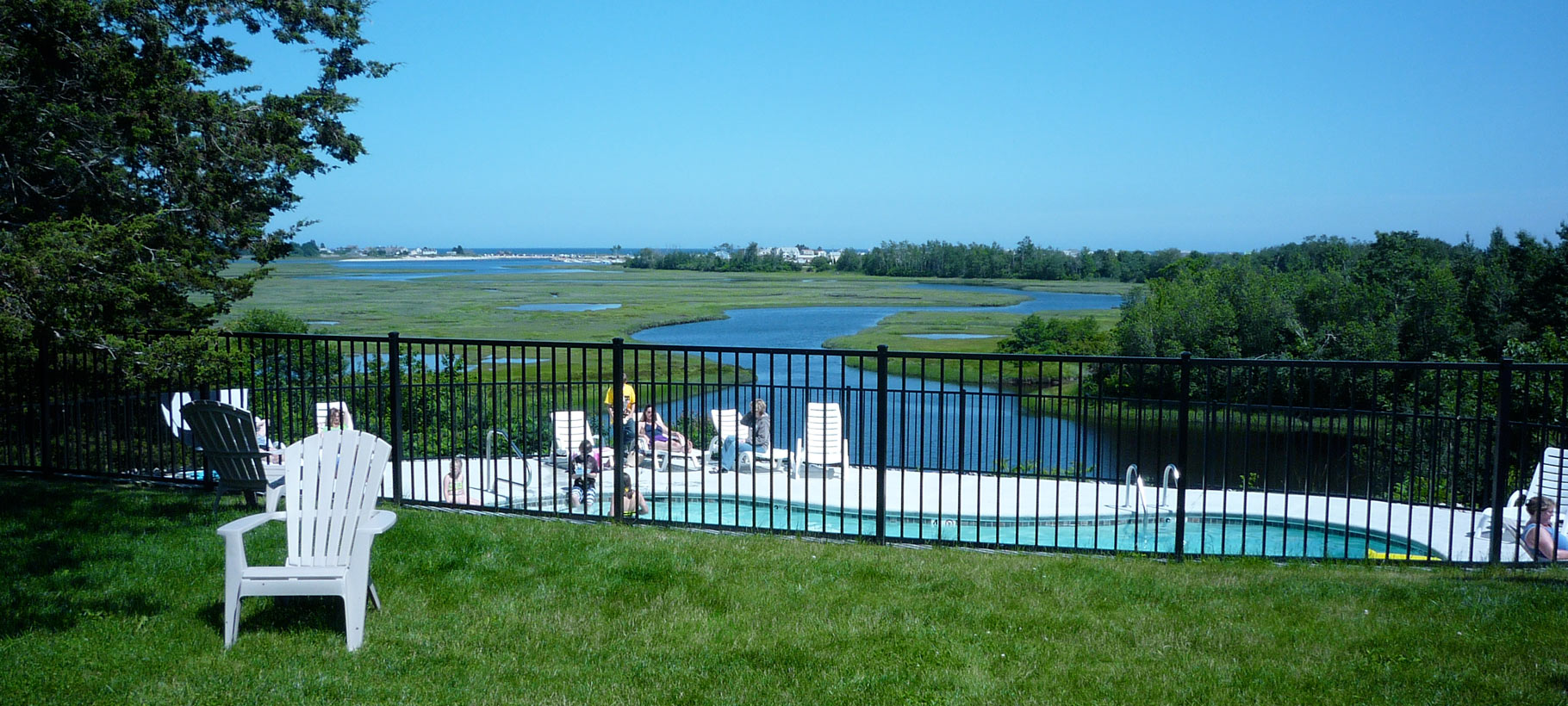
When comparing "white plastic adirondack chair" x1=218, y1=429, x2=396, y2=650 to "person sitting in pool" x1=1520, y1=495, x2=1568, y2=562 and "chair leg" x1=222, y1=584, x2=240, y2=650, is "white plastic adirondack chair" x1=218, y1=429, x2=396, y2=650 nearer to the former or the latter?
"chair leg" x1=222, y1=584, x2=240, y2=650

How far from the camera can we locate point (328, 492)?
5.14 m

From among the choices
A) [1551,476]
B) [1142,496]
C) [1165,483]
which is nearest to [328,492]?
[1165,483]

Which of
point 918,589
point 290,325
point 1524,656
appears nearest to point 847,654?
point 918,589

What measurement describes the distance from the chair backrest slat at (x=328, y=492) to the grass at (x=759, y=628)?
1.01ft

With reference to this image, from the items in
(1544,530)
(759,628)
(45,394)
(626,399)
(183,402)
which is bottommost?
(1544,530)

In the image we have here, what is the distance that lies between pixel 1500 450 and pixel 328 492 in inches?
267

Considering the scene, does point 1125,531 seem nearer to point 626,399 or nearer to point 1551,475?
point 1551,475

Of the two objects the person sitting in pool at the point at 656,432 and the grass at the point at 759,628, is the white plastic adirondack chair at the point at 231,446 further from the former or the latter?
the person sitting in pool at the point at 656,432

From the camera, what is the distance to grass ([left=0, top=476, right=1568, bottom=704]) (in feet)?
13.5

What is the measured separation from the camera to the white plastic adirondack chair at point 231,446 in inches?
278

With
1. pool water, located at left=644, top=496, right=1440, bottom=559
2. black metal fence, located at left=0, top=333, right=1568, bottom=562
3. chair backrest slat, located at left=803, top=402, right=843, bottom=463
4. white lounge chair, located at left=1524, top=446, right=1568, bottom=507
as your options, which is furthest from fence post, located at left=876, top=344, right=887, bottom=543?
chair backrest slat, located at left=803, top=402, right=843, bottom=463

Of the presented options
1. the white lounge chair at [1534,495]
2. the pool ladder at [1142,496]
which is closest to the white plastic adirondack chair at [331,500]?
the pool ladder at [1142,496]

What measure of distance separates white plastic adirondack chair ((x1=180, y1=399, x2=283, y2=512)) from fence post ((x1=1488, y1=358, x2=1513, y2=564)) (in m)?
7.64

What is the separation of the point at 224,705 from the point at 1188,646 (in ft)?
12.9
